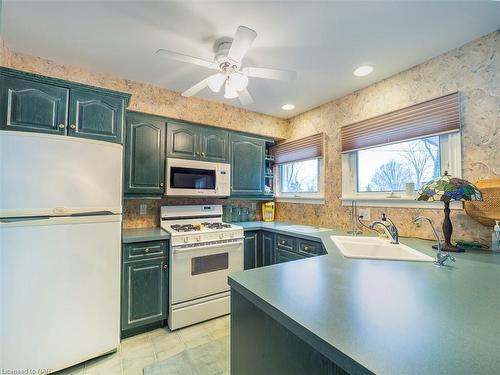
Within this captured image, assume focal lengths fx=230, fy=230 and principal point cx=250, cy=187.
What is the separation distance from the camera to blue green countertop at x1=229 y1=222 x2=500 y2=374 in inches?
20.5

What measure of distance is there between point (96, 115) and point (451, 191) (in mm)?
2661

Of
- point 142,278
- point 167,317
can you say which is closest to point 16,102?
point 142,278

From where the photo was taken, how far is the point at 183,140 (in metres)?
2.59

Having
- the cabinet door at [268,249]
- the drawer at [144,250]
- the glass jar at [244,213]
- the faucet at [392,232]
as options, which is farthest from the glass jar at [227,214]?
the faucet at [392,232]

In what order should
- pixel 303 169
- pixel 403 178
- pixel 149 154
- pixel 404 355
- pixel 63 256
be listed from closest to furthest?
pixel 404 355 → pixel 63 256 → pixel 403 178 → pixel 149 154 → pixel 303 169

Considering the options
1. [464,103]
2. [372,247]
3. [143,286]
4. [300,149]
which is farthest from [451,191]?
[143,286]

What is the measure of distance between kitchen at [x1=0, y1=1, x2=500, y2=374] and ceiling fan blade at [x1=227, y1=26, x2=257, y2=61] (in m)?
0.01

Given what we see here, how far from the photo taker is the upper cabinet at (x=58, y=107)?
1.60 metres

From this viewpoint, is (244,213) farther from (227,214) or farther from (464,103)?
(464,103)

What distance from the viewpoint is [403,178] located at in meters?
2.21

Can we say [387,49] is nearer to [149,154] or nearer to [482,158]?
[482,158]

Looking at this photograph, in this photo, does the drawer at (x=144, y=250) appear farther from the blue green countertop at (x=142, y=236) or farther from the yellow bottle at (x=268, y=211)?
the yellow bottle at (x=268, y=211)

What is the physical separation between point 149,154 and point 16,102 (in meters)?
1.01

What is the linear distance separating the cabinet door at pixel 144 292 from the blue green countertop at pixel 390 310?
1385mm
